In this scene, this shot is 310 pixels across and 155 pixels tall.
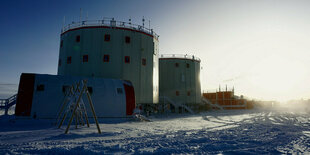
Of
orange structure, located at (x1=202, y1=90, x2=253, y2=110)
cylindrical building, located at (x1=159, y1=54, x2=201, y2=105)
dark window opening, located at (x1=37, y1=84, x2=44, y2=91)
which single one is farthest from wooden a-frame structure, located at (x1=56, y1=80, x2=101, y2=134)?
orange structure, located at (x1=202, y1=90, x2=253, y2=110)

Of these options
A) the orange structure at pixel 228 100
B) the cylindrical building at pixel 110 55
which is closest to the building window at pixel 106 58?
the cylindrical building at pixel 110 55

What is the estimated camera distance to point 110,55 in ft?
86.2

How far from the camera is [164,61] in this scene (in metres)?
43.9

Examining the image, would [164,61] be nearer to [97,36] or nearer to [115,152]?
[97,36]

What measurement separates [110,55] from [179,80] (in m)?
20.5

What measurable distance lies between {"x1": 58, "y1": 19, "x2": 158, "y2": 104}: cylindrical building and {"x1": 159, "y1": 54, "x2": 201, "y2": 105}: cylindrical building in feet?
46.5

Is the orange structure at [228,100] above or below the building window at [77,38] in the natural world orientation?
below

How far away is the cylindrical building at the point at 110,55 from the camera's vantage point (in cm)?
2608

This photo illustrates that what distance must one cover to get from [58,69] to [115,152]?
2683 centimetres

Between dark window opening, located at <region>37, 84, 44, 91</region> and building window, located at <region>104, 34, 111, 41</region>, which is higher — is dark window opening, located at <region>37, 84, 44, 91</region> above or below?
below

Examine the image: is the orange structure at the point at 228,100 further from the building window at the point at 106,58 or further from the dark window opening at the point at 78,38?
the dark window opening at the point at 78,38

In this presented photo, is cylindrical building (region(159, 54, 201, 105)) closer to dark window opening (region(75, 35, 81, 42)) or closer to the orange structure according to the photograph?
the orange structure

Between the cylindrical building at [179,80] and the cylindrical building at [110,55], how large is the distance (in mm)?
14170

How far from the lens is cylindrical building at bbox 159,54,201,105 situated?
4247cm
